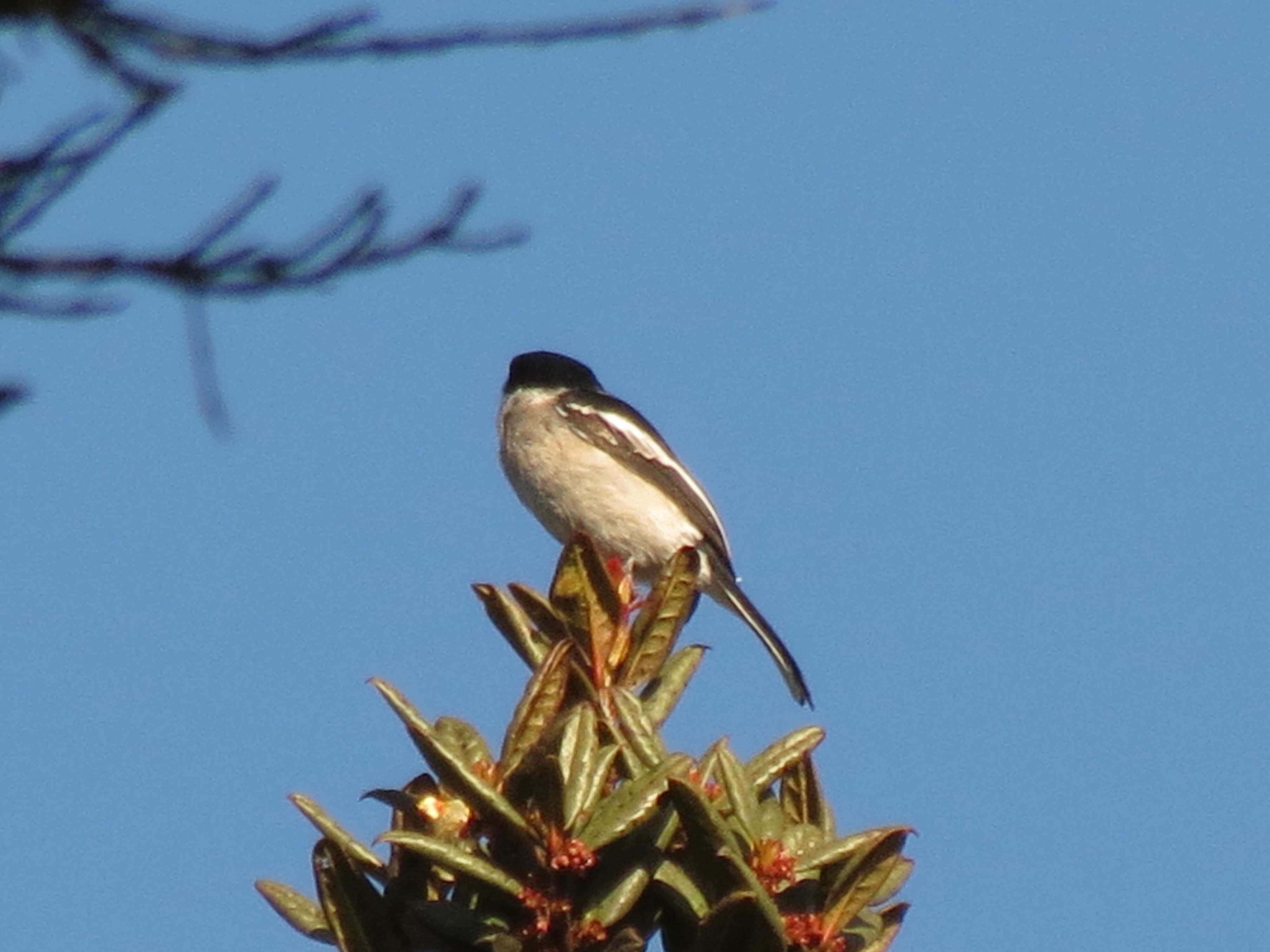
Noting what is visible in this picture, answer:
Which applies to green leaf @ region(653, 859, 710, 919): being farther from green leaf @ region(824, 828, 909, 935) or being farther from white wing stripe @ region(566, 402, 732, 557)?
white wing stripe @ region(566, 402, 732, 557)

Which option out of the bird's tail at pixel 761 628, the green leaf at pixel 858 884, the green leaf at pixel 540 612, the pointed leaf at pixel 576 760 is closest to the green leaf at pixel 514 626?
the green leaf at pixel 540 612

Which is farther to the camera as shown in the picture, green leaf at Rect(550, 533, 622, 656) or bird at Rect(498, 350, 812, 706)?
bird at Rect(498, 350, 812, 706)

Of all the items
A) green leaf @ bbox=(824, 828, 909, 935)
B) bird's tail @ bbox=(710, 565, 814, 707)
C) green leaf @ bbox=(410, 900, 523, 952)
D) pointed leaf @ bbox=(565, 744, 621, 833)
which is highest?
bird's tail @ bbox=(710, 565, 814, 707)

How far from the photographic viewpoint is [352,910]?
3.46 meters

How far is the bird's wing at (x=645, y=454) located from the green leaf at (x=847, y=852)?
17.8 ft

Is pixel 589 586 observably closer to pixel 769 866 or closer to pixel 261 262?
pixel 769 866

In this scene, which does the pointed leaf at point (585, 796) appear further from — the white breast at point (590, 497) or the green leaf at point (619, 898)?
the white breast at point (590, 497)

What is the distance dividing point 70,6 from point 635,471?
7.29 m

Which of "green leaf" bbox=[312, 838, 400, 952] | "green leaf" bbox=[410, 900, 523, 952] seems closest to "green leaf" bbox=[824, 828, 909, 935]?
"green leaf" bbox=[410, 900, 523, 952]

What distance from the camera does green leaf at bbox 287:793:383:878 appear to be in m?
3.52

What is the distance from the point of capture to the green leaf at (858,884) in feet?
11.5

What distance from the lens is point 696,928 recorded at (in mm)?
3365

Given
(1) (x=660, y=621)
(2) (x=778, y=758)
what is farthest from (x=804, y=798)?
(1) (x=660, y=621)

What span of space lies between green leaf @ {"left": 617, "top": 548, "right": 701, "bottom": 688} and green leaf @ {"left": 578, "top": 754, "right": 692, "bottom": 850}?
2.08 feet
